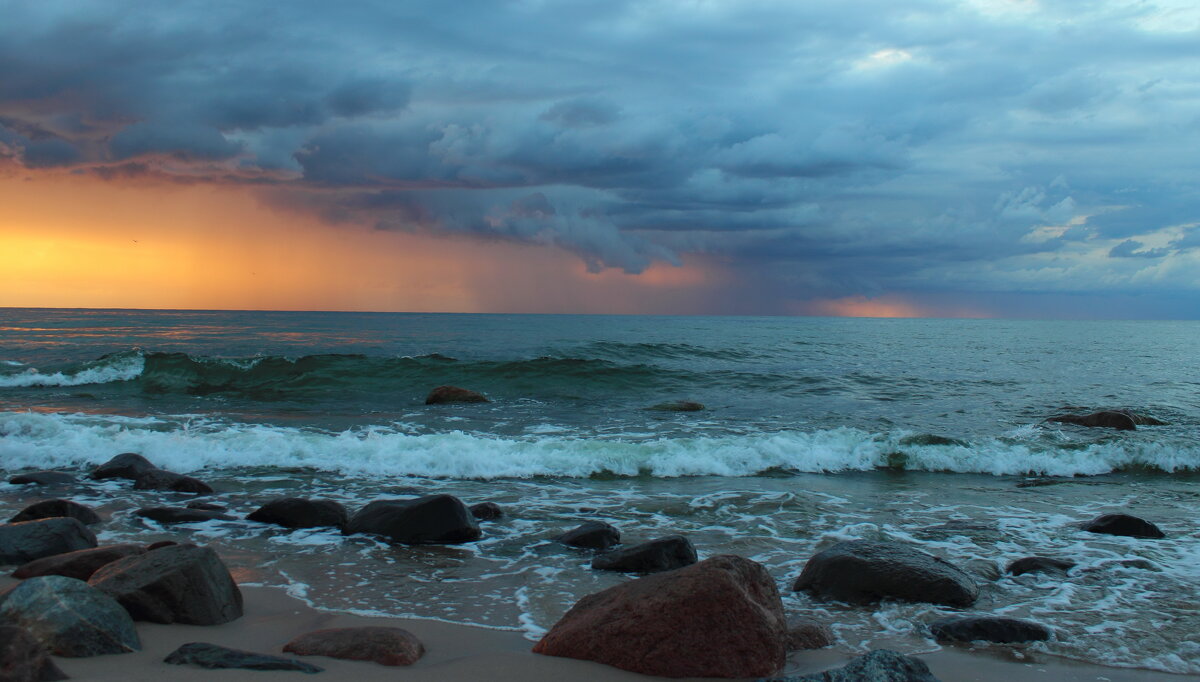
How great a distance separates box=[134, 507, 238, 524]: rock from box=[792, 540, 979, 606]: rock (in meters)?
6.65

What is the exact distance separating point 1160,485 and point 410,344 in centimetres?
3936

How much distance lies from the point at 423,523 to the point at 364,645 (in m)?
3.23

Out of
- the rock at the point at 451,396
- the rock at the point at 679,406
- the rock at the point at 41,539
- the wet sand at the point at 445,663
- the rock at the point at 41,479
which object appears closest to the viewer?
the wet sand at the point at 445,663

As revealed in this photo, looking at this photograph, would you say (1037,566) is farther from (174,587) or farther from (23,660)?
(23,660)

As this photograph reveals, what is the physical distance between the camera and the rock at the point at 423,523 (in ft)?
25.8

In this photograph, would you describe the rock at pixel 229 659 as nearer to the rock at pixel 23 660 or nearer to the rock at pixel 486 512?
the rock at pixel 23 660

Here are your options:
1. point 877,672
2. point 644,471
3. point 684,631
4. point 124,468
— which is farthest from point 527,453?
point 877,672

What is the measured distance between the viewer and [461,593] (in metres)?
6.25

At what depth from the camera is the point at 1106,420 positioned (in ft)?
58.2

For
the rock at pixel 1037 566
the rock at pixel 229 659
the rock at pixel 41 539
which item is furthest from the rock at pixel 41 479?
the rock at pixel 1037 566

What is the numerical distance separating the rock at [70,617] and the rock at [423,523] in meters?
3.26

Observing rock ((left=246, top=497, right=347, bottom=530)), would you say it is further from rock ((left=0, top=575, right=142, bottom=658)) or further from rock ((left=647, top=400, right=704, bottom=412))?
rock ((left=647, top=400, right=704, bottom=412))

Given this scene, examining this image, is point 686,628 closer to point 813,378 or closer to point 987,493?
point 987,493

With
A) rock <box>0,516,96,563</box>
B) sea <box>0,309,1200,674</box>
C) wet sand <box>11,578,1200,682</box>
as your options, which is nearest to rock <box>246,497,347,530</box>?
sea <box>0,309,1200,674</box>
